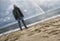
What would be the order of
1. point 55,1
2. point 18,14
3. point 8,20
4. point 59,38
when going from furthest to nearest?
point 55,1 → point 8,20 → point 18,14 → point 59,38

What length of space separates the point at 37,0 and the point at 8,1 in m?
3.96

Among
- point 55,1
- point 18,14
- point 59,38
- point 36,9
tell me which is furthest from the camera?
point 55,1

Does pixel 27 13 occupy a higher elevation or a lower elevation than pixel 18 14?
lower

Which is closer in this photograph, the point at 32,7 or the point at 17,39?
the point at 17,39

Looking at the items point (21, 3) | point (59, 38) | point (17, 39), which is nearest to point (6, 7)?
point (21, 3)

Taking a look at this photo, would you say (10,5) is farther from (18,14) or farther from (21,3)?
(18,14)

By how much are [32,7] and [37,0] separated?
Answer: 243 cm

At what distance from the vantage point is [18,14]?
11047 millimetres

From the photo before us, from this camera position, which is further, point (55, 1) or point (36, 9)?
point (55, 1)

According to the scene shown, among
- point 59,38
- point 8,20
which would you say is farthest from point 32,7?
point 59,38


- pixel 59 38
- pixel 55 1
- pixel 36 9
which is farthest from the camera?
pixel 55 1

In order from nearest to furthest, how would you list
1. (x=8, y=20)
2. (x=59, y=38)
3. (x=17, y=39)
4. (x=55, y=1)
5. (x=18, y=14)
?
(x=59, y=38), (x=17, y=39), (x=18, y=14), (x=8, y=20), (x=55, y=1)

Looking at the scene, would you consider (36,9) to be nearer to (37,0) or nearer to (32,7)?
(32,7)

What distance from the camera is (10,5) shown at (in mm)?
21125
